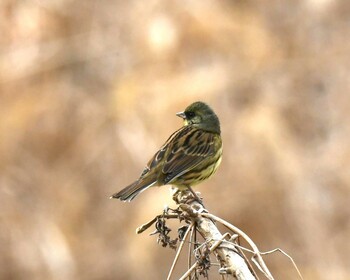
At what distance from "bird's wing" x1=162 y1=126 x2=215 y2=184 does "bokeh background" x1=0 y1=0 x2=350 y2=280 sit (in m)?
4.01

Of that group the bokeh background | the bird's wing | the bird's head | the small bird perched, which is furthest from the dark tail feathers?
the bokeh background

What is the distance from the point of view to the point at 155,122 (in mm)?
10695

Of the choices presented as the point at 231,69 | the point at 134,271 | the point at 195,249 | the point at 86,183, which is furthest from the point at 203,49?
the point at 195,249

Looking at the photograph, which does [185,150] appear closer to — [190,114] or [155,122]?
[190,114]

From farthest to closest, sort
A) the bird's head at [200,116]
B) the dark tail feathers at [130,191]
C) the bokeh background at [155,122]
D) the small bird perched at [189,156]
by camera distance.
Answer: the bokeh background at [155,122], the bird's head at [200,116], the small bird perched at [189,156], the dark tail feathers at [130,191]

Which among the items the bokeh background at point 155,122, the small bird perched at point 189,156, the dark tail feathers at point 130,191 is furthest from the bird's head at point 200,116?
the bokeh background at point 155,122

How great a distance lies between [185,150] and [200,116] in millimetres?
238

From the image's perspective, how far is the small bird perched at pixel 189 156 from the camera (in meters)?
5.10

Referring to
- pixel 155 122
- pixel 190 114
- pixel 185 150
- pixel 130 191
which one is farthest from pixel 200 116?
pixel 155 122

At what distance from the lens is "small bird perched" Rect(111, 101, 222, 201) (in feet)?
16.7

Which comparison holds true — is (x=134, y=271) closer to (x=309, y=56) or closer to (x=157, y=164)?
(x=309, y=56)

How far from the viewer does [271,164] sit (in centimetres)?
1045

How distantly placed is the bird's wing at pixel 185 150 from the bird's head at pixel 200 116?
0.04 metres

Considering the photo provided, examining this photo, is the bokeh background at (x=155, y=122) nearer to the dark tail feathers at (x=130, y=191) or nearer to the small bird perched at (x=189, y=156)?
the small bird perched at (x=189, y=156)
